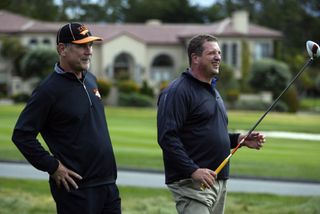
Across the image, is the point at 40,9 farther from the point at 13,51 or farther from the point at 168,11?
the point at 13,51

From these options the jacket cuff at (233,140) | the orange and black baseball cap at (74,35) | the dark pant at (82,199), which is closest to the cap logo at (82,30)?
the orange and black baseball cap at (74,35)

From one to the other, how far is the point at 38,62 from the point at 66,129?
154ft

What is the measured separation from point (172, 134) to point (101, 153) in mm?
547

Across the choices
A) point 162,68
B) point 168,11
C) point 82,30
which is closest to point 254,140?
point 82,30

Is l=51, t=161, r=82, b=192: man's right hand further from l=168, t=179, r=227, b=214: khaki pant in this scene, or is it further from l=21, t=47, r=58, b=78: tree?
l=21, t=47, r=58, b=78: tree

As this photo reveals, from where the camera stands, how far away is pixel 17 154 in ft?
57.4

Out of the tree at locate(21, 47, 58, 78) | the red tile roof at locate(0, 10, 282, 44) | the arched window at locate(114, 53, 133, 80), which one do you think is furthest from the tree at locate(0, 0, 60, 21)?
the tree at locate(21, 47, 58, 78)

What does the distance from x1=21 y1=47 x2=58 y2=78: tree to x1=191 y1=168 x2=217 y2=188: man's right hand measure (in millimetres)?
45741

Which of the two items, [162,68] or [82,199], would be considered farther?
[162,68]

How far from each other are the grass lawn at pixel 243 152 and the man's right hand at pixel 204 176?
29.6 ft

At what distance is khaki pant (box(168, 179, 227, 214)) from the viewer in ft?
17.9

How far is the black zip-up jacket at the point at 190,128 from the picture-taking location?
5332mm

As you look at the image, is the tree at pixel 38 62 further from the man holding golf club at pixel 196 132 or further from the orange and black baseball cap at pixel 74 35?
the orange and black baseball cap at pixel 74 35

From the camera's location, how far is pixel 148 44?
58.8 m
